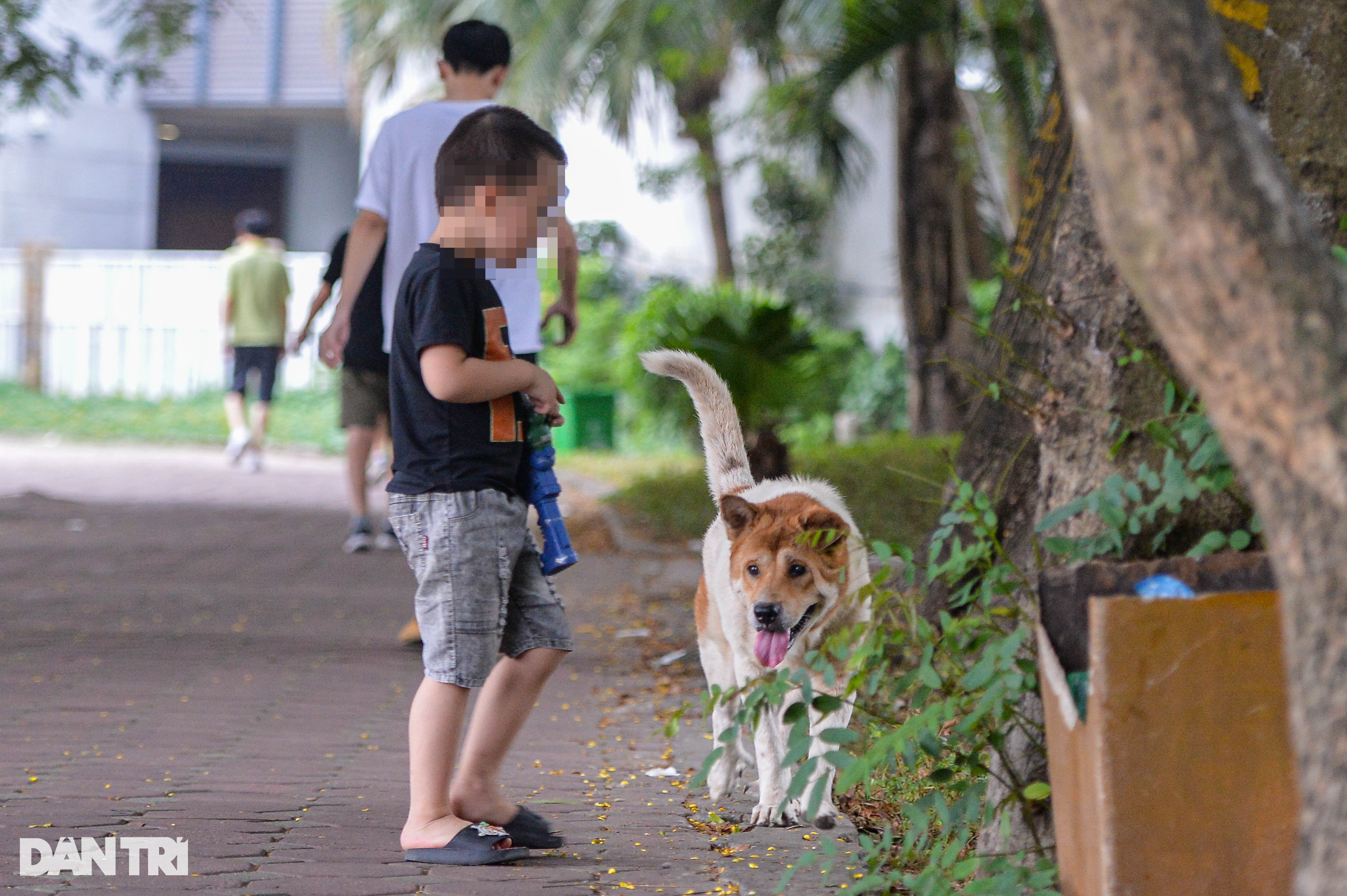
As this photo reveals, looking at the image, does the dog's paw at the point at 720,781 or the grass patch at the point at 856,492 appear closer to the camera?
the dog's paw at the point at 720,781

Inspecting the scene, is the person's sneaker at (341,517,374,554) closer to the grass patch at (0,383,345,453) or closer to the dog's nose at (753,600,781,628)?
the dog's nose at (753,600,781,628)

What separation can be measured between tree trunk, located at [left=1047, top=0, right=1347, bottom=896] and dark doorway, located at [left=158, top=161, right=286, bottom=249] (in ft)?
99.1

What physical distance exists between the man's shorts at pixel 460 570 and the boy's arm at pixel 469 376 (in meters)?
0.22

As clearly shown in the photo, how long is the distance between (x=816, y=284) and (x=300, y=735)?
16.7 metres

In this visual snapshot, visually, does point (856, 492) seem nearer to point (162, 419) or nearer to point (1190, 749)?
point (1190, 749)

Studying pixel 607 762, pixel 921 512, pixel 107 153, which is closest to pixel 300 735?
pixel 607 762

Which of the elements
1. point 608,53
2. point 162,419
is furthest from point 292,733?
point 608,53

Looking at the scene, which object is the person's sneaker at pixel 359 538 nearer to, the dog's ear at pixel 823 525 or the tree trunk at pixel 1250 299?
the dog's ear at pixel 823 525

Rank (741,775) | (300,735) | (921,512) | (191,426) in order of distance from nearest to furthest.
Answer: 1. (741,775)
2. (300,735)
3. (921,512)
4. (191,426)

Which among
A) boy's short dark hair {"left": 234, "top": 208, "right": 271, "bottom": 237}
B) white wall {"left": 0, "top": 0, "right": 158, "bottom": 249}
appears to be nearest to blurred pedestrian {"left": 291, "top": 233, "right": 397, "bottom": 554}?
boy's short dark hair {"left": 234, "top": 208, "right": 271, "bottom": 237}

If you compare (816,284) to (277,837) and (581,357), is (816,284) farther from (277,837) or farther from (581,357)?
(277,837)

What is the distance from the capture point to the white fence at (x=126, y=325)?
21656 mm

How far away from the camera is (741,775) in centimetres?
405

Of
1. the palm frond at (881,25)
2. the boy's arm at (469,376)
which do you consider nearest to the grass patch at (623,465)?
the palm frond at (881,25)
